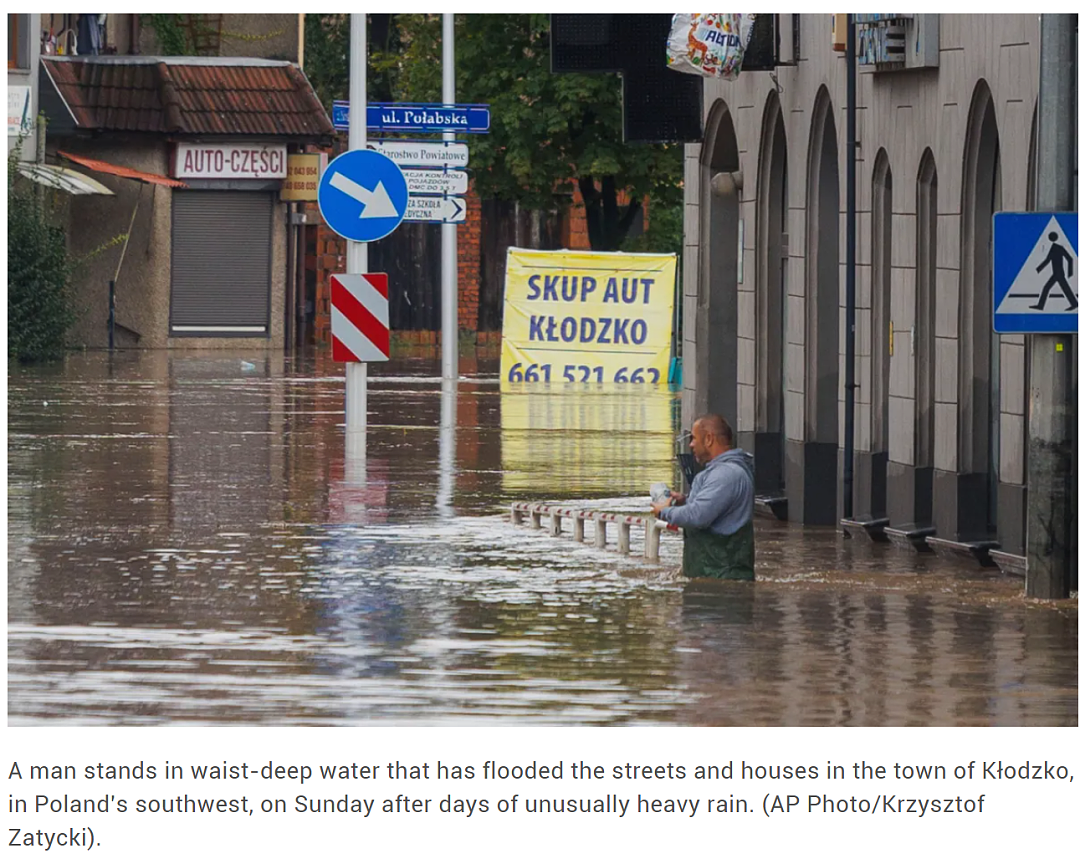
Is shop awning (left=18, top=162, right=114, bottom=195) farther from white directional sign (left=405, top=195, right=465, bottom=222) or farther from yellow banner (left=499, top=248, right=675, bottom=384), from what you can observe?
yellow banner (left=499, top=248, right=675, bottom=384)

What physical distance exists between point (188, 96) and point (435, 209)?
13.9 meters

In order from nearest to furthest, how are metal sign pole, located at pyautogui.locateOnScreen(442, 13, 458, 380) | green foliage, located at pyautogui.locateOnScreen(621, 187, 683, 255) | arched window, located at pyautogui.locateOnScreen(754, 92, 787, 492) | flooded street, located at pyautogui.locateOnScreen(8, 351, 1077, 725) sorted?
flooded street, located at pyautogui.locateOnScreen(8, 351, 1077, 725) < arched window, located at pyautogui.locateOnScreen(754, 92, 787, 492) < metal sign pole, located at pyautogui.locateOnScreen(442, 13, 458, 380) < green foliage, located at pyautogui.locateOnScreen(621, 187, 683, 255)

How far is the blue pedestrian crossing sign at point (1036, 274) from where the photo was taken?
41.4ft

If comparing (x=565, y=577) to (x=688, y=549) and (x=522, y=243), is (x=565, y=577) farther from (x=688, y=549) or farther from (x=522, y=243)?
(x=522, y=243)

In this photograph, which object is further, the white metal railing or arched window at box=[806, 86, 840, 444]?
arched window at box=[806, 86, 840, 444]

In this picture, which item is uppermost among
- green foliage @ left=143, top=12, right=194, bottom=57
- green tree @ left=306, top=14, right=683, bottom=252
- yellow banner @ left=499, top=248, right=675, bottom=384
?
green foliage @ left=143, top=12, right=194, bottom=57

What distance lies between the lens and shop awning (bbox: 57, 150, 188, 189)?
44812 millimetres

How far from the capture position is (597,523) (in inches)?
599

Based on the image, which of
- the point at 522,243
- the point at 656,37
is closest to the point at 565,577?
the point at 656,37

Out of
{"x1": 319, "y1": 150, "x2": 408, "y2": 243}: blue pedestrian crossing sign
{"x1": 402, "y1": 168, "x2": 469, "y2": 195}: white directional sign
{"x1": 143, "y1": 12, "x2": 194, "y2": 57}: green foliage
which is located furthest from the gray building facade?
{"x1": 143, "y1": 12, "x2": 194, "y2": 57}: green foliage

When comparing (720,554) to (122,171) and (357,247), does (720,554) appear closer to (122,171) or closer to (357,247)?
(357,247)

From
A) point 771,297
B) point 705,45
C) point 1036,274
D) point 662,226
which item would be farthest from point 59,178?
point 1036,274

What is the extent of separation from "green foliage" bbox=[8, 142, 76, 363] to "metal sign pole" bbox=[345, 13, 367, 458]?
1632 cm

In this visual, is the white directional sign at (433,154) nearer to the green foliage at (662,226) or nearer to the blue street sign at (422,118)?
the blue street sign at (422,118)
